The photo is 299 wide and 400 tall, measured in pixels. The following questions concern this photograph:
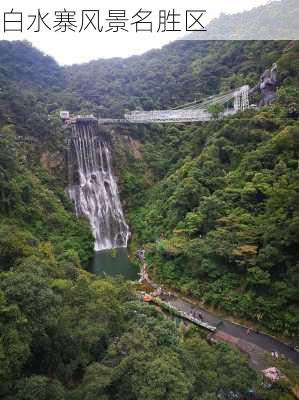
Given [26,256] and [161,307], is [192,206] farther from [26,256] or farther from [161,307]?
[26,256]

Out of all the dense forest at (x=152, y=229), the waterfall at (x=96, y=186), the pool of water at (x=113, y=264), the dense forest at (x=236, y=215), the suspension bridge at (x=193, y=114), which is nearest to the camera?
the dense forest at (x=152, y=229)

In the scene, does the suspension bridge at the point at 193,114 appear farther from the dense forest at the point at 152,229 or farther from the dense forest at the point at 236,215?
the dense forest at the point at 236,215

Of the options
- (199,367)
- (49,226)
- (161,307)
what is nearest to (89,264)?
(49,226)

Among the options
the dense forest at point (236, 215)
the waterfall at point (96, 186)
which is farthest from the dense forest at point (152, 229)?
the waterfall at point (96, 186)

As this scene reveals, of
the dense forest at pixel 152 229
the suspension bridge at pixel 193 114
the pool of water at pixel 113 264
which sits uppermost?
the suspension bridge at pixel 193 114

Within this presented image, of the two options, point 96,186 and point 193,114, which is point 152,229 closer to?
point 96,186
